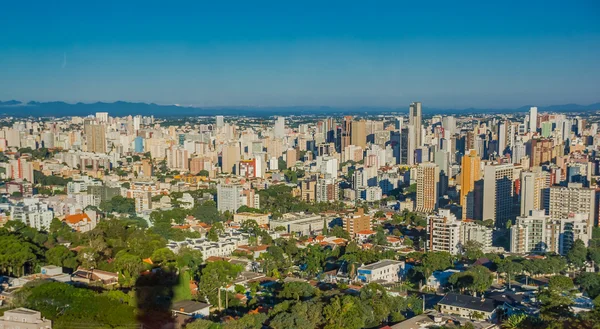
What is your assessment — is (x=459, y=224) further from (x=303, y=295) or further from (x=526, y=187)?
(x=303, y=295)

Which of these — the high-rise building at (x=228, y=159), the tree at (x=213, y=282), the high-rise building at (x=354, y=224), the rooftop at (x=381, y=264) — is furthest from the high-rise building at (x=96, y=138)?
the tree at (x=213, y=282)

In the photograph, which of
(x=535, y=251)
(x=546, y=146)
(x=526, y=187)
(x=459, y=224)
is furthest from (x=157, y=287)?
(x=546, y=146)

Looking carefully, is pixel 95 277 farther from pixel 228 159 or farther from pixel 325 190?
pixel 228 159

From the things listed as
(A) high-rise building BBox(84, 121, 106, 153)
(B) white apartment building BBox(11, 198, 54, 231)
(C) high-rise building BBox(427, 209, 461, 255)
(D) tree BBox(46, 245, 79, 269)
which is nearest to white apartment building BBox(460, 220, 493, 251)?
(C) high-rise building BBox(427, 209, 461, 255)

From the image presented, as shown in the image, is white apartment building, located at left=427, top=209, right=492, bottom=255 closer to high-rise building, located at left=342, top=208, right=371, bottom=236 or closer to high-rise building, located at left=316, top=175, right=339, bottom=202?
high-rise building, located at left=342, top=208, right=371, bottom=236

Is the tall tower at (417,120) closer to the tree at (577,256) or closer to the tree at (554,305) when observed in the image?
the tree at (577,256)

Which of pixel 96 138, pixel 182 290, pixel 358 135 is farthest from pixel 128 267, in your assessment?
pixel 358 135

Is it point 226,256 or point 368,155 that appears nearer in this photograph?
point 226,256
